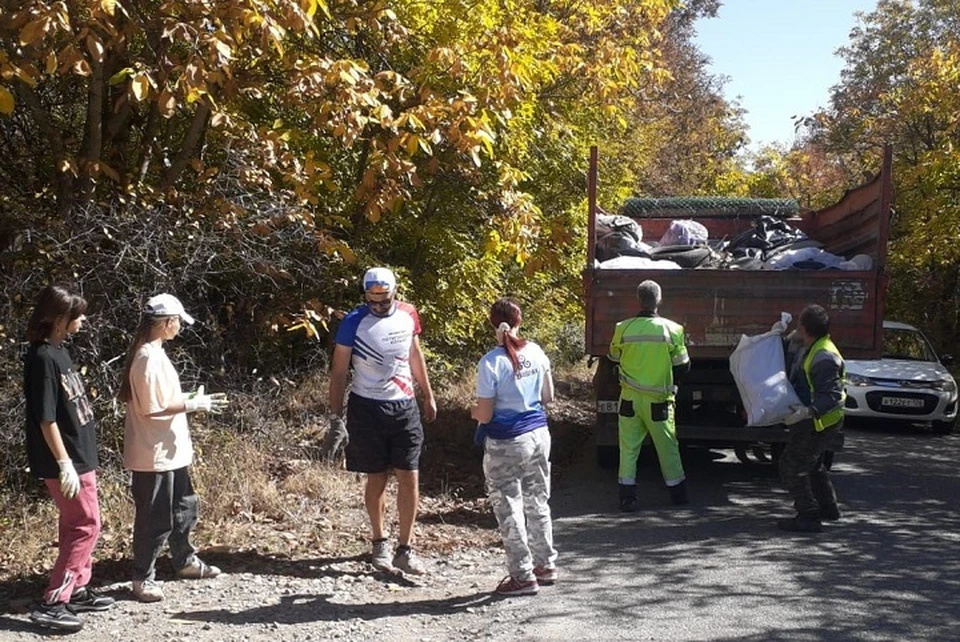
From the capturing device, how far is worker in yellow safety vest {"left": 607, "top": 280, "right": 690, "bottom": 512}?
805cm

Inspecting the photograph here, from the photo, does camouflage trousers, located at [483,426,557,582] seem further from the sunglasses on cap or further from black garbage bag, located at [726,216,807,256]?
black garbage bag, located at [726,216,807,256]

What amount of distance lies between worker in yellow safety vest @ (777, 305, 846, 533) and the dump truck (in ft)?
4.30

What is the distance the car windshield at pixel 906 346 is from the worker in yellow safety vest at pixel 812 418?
25.9 feet

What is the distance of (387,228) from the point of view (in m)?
10.9

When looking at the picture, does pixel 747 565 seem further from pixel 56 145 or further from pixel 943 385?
pixel 943 385

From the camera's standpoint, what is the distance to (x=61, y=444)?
5156mm

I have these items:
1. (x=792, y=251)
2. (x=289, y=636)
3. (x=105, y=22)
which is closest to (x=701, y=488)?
(x=792, y=251)

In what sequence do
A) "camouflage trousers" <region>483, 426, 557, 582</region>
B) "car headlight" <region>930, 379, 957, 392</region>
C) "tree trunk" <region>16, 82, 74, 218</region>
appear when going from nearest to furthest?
"camouflage trousers" <region>483, 426, 557, 582</region> < "tree trunk" <region>16, 82, 74, 218</region> < "car headlight" <region>930, 379, 957, 392</region>

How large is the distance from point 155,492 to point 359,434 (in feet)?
3.99

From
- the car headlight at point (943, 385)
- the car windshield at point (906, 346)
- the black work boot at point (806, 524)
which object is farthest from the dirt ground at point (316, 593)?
the car windshield at point (906, 346)

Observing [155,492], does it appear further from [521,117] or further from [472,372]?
[472,372]

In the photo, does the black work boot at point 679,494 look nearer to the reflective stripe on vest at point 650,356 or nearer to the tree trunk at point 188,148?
the reflective stripe on vest at point 650,356

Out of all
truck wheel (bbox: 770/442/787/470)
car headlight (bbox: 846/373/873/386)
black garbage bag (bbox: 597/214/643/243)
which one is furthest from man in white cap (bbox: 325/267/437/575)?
car headlight (bbox: 846/373/873/386)

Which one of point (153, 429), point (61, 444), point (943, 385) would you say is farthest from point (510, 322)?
point (943, 385)
